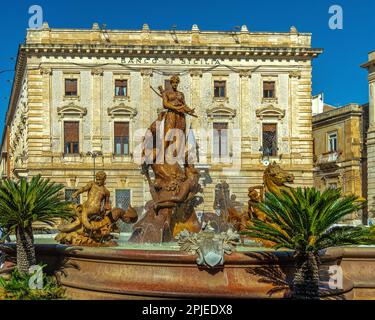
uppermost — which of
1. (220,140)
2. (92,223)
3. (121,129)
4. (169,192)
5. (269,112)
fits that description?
(269,112)

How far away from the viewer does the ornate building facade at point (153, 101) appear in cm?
3938

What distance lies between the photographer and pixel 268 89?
4106 cm

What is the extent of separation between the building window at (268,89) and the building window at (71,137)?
39.7 feet

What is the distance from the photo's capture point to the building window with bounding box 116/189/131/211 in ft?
129

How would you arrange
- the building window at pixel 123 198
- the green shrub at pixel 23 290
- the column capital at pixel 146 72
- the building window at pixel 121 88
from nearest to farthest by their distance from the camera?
the green shrub at pixel 23 290
the building window at pixel 123 198
the column capital at pixel 146 72
the building window at pixel 121 88

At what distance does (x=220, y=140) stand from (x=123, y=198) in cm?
713

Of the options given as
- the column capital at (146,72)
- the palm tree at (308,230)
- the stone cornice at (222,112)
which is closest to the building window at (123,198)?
the stone cornice at (222,112)

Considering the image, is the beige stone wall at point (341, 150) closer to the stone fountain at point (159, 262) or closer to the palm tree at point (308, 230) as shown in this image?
the stone fountain at point (159, 262)

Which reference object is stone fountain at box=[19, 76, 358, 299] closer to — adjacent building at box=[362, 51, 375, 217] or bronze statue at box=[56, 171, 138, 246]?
bronze statue at box=[56, 171, 138, 246]

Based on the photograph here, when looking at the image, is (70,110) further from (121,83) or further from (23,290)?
(23,290)

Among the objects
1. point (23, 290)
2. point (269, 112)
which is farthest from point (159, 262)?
point (269, 112)

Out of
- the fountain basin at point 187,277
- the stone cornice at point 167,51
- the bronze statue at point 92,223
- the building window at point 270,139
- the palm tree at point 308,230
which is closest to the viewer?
the palm tree at point 308,230

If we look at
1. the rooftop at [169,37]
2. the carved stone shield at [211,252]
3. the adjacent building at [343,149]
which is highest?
the rooftop at [169,37]

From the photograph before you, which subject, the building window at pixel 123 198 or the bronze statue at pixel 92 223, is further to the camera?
the building window at pixel 123 198
